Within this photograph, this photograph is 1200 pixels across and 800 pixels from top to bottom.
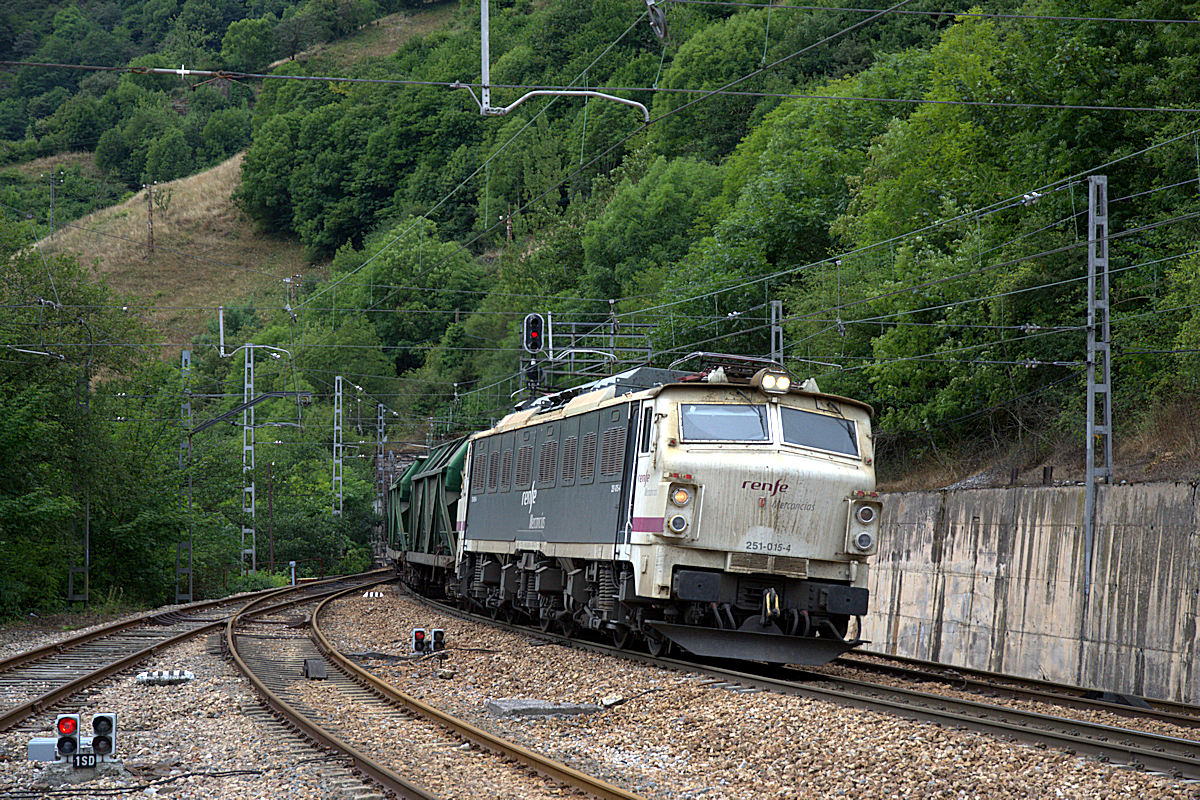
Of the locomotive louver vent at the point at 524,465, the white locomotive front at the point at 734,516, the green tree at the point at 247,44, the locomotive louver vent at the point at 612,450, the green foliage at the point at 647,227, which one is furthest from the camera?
the green tree at the point at 247,44

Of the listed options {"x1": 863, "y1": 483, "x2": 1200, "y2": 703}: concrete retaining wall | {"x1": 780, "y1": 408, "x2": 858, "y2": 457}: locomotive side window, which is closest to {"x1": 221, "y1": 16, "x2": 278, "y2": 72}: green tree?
{"x1": 863, "y1": 483, "x2": 1200, "y2": 703}: concrete retaining wall

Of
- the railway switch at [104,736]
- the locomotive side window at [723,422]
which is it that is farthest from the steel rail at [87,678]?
the locomotive side window at [723,422]

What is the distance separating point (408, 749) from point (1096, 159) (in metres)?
24.5

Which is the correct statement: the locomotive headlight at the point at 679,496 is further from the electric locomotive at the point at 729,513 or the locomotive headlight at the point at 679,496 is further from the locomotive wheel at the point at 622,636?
the locomotive wheel at the point at 622,636

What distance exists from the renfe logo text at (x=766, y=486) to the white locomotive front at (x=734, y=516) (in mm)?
18

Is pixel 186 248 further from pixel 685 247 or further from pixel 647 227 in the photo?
pixel 685 247

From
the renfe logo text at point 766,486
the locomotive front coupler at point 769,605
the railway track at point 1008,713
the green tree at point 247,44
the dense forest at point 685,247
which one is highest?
the green tree at point 247,44

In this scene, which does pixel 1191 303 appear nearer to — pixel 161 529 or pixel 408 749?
pixel 408 749

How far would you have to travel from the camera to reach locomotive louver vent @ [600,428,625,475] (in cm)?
1591

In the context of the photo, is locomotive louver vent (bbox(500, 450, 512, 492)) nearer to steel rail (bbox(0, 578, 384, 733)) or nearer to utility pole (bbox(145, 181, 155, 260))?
steel rail (bbox(0, 578, 384, 733))

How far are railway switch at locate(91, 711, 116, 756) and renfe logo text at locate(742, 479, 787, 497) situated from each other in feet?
25.6

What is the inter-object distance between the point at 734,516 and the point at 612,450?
237cm

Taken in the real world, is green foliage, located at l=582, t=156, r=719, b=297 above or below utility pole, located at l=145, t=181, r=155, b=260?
below

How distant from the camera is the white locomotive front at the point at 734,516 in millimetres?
14484
